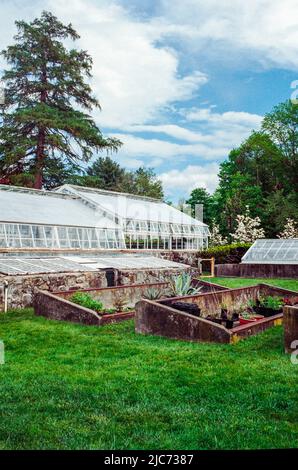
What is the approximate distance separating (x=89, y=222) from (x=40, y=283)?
10525 millimetres

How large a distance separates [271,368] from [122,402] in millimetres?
2490

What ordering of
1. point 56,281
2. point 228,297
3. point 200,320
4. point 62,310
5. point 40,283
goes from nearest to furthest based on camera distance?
1. point 200,320
2. point 62,310
3. point 228,297
4. point 40,283
5. point 56,281

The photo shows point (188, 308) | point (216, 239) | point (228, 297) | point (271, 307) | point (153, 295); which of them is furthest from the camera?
point (216, 239)

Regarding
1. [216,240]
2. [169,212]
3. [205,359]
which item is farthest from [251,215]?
[205,359]

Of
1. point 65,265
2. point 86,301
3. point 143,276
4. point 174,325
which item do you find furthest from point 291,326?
point 143,276

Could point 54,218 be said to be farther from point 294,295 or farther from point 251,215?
point 251,215

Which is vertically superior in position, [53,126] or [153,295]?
[53,126]

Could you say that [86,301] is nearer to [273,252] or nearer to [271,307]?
[271,307]

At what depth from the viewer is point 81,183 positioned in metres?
34.6

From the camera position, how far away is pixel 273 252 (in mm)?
26969

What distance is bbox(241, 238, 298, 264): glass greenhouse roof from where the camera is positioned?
85.9ft

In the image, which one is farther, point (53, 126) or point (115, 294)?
point (53, 126)

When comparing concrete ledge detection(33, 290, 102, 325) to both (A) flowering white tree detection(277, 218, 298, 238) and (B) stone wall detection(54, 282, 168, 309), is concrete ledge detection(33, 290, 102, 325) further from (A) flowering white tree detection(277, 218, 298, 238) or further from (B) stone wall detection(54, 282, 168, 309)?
(A) flowering white tree detection(277, 218, 298, 238)

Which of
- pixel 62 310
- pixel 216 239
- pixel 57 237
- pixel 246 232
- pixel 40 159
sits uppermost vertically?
pixel 40 159
